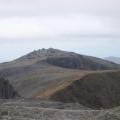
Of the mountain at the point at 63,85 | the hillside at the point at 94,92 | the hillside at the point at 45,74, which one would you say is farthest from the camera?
the hillside at the point at 45,74

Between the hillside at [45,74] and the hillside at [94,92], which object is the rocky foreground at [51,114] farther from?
the hillside at [45,74]

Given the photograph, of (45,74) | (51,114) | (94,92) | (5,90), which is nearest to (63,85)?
(94,92)

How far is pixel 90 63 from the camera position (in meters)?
131

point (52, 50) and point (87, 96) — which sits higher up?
point (52, 50)

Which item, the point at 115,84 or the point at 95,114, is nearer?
the point at 95,114

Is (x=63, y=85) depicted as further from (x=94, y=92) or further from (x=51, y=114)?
(x=51, y=114)

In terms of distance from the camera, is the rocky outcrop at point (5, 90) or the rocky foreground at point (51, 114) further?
the rocky outcrop at point (5, 90)

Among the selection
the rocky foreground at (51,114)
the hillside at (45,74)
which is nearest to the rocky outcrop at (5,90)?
the hillside at (45,74)

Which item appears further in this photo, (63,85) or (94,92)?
(94,92)

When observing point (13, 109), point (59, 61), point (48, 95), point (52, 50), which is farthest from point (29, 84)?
point (52, 50)

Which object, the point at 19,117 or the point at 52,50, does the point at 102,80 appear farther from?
the point at 52,50

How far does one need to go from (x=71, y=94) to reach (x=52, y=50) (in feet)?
300

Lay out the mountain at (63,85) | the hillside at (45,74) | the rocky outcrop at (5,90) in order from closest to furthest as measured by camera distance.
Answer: the rocky outcrop at (5,90), the mountain at (63,85), the hillside at (45,74)

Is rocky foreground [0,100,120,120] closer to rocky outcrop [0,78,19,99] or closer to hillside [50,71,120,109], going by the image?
rocky outcrop [0,78,19,99]
